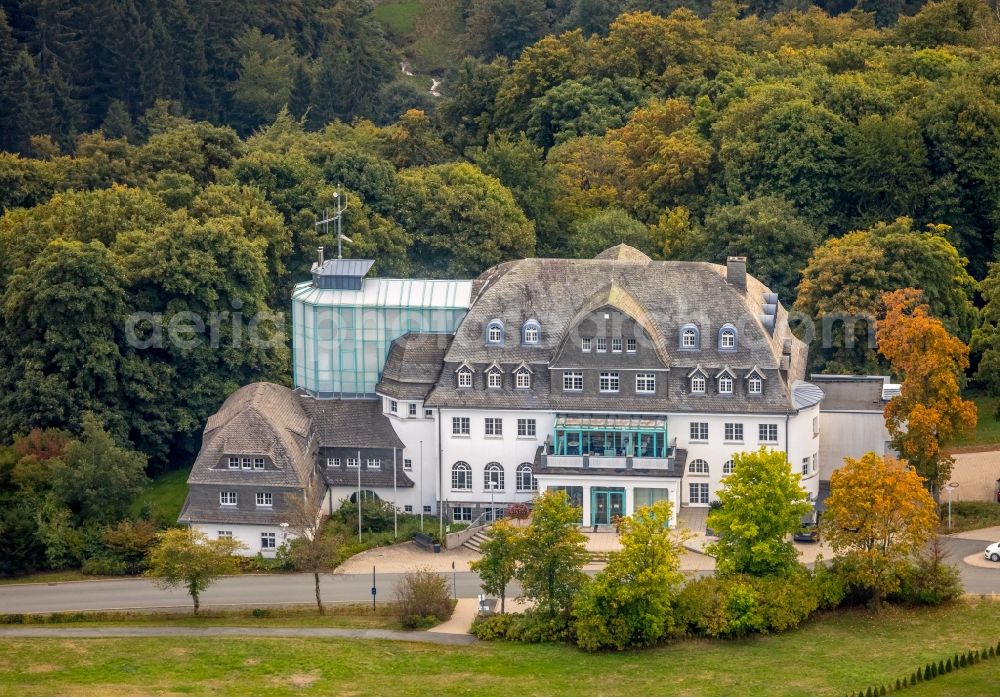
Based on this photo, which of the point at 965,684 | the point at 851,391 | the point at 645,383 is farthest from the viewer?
the point at 851,391

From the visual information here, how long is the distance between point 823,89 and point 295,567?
2168 inches

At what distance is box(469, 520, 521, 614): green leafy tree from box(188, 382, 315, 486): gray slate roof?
1250 centimetres

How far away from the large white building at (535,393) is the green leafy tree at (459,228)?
824 inches

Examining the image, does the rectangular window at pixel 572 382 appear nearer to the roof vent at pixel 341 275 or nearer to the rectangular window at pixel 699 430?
the rectangular window at pixel 699 430

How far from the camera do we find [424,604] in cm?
9856

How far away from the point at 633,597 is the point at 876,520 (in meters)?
11.2

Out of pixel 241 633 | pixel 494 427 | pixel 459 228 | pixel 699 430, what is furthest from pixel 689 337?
pixel 459 228

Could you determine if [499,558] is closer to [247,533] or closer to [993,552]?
[247,533]

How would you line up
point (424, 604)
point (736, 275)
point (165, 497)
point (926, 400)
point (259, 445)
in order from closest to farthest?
1. point (424, 604)
2. point (259, 445)
3. point (926, 400)
4. point (736, 275)
5. point (165, 497)

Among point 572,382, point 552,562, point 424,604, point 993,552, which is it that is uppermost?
point 572,382

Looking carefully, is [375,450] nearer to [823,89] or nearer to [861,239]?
[861,239]

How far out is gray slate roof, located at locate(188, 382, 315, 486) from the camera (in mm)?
106688

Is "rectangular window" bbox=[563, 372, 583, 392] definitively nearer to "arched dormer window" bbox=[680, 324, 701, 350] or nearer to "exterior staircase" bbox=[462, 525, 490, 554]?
Answer: "arched dormer window" bbox=[680, 324, 701, 350]

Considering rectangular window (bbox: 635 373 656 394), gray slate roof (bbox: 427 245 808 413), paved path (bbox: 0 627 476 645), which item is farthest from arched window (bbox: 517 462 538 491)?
paved path (bbox: 0 627 476 645)
